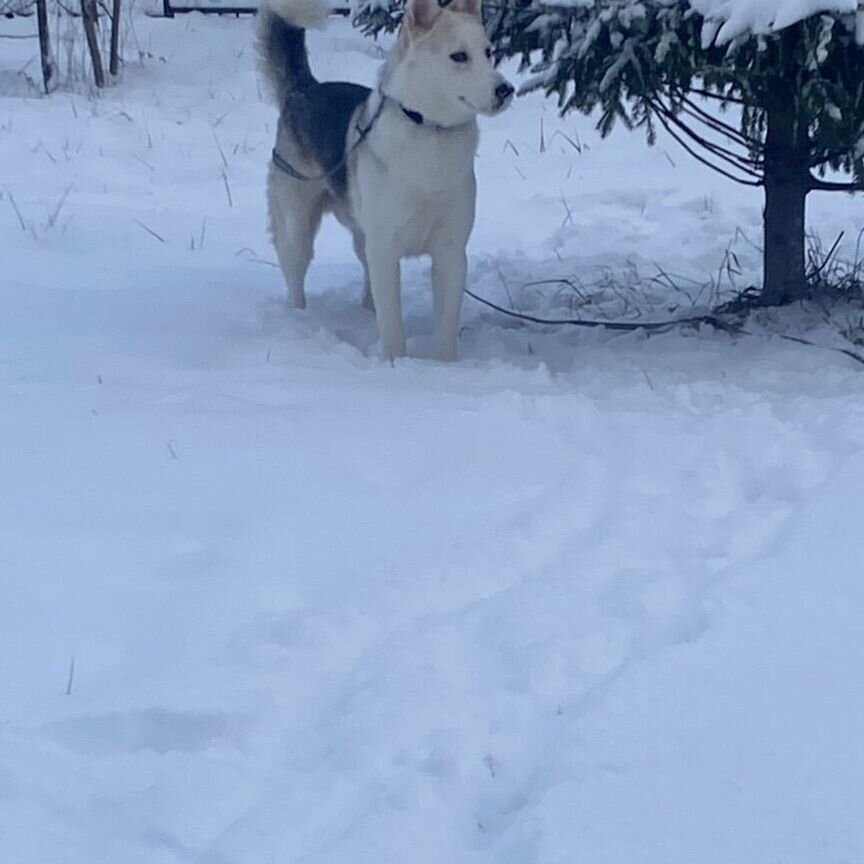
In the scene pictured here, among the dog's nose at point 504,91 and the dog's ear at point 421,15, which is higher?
the dog's ear at point 421,15

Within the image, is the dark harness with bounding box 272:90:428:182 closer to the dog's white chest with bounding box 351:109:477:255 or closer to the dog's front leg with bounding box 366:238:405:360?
the dog's white chest with bounding box 351:109:477:255

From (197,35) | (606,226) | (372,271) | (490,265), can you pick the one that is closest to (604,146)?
(606,226)

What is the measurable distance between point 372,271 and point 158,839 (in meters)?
2.55

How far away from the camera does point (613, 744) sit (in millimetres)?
1845

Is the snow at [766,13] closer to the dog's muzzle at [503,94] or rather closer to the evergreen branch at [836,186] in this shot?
the dog's muzzle at [503,94]

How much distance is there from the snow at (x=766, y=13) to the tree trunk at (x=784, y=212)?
1.03 metres

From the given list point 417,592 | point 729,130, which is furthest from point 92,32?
point 417,592

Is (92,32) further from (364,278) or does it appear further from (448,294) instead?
(448,294)

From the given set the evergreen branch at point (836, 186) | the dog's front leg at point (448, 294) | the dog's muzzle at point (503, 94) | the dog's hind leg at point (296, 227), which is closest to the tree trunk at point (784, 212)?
the evergreen branch at point (836, 186)

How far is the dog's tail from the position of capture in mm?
4543

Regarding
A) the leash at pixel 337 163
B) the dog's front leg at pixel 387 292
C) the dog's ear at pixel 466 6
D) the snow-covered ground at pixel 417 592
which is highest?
the dog's ear at pixel 466 6

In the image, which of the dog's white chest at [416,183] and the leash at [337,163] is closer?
the dog's white chest at [416,183]

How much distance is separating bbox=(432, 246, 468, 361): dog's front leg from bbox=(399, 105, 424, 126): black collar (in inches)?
16.7

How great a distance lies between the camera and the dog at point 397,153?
3.71 metres
